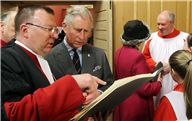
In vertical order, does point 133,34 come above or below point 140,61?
above

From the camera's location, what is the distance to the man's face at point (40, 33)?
45.4 inches

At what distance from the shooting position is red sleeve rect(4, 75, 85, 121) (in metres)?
0.85

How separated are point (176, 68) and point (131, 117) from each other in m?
0.75

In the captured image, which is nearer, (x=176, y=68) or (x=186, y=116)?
(x=186, y=116)

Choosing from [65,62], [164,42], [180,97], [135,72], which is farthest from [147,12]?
[180,97]

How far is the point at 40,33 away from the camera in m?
1.17

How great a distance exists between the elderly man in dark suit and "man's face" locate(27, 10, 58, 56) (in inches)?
22.1

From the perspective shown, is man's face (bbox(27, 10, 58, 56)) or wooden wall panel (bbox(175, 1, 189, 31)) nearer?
man's face (bbox(27, 10, 58, 56))

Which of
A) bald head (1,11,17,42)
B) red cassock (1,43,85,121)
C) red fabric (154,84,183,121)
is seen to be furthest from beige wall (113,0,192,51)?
red cassock (1,43,85,121)

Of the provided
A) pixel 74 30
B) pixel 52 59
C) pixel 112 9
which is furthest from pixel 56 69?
pixel 112 9

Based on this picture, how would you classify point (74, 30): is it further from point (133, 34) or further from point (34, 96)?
point (34, 96)

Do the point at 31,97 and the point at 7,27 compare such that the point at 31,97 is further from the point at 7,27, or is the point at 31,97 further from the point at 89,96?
the point at 7,27

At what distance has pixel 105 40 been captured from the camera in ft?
9.87

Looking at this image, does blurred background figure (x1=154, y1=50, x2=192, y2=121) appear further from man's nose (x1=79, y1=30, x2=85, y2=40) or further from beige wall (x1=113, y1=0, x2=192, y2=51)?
beige wall (x1=113, y1=0, x2=192, y2=51)
